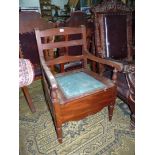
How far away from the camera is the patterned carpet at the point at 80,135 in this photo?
1.51 m

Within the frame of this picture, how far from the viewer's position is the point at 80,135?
1.67 metres

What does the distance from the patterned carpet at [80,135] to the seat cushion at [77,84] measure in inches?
17.9

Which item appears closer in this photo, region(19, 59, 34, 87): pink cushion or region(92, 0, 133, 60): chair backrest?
region(19, 59, 34, 87): pink cushion

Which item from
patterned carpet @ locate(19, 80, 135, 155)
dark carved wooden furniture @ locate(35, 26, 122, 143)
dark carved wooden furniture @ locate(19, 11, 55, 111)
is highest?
dark carved wooden furniture @ locate(19, 11, 55, 111)

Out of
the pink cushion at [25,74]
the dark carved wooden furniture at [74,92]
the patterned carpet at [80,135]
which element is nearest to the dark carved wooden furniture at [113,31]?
the dark carved wooden furniture at [74,92]

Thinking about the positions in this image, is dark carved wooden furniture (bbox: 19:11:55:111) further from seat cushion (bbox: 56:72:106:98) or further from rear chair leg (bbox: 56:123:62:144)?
rear chair leg (bbox: 56:123:62:144)

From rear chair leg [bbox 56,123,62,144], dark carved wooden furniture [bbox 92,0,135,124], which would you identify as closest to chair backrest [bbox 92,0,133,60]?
dark carved wooden furniture [bbox 92,0,135,124]

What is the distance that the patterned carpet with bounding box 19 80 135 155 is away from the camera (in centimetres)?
151
